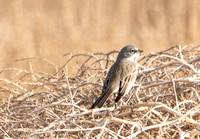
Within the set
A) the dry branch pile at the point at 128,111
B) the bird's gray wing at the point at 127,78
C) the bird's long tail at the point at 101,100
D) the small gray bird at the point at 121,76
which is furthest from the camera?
the bird's gray wing at the point at 127,78

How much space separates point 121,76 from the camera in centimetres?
457

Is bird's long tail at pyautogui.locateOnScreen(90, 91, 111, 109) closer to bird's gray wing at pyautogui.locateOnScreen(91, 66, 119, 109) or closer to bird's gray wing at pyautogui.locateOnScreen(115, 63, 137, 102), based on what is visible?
bird's gray wing at pyautogui.locateOnScreen(91, 66, 119, 109)

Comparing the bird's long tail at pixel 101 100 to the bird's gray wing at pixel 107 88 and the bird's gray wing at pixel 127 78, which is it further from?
the bird's gray wing at pixel 127 78

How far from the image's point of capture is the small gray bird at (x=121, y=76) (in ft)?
13.4

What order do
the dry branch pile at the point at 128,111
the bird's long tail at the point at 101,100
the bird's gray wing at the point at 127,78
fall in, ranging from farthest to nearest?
the bird's gray wing at the point at 127,78 < the bird's long tail at the point at 101,100 < the dry branch pile at the point at 128,111

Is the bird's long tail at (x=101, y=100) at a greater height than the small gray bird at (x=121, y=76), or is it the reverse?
the small gray bird at (x=121, y=76)

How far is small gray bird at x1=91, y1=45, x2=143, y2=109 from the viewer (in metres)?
4.09

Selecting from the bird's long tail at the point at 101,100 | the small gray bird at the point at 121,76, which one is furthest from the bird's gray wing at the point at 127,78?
the bird's long tail at the point at 101,100

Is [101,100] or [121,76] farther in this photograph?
[121,76]

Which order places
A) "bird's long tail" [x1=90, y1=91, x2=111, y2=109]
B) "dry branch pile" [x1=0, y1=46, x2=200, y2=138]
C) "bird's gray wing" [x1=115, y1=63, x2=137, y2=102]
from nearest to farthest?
1. "dry branch pile" [x1=0, y1=46, x2=200, y2=138]
2. "bird's long tail" [x1=90, y1=91, x2=111, y2=109]
3. "bird's gray wing" [x1=115, y1=63, x2=137, y2=102]

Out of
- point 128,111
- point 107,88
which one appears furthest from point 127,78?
point 128,111

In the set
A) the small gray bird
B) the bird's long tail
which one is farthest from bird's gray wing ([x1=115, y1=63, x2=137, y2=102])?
the bird's long tail

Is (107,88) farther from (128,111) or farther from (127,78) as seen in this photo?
(128,111)

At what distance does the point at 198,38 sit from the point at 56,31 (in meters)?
3.87
